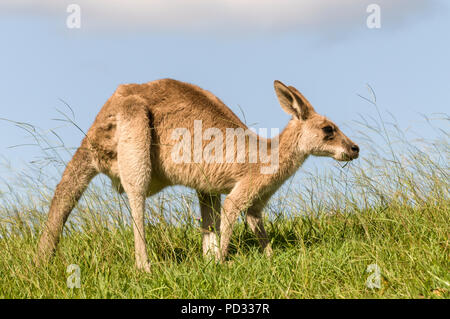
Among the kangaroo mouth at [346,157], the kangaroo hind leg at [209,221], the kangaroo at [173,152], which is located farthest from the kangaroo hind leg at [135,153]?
the kangaroo mouth at [346,157]

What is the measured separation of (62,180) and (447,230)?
4.62 m

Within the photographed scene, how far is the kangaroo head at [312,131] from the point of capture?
22.6 feet

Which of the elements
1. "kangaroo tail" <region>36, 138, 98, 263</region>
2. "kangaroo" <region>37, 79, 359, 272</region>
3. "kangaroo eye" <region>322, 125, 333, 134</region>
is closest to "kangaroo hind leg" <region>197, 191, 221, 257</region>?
"kangaroo" <region>37, 79, 359, 272</region>

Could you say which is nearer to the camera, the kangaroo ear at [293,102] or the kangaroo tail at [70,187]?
the kangaroo ear at [293,102]

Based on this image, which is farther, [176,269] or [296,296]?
[176,269]

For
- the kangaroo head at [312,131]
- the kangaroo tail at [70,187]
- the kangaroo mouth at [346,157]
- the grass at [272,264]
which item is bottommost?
the grass at [272,264]

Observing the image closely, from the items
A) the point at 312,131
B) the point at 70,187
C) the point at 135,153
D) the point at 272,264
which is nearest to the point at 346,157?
the point at 312,131

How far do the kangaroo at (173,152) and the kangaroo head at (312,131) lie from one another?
12mm

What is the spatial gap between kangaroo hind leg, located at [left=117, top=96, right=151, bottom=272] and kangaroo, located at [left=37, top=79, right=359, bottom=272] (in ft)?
0.04

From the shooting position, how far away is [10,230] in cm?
750

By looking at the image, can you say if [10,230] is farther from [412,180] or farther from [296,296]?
[412,180]

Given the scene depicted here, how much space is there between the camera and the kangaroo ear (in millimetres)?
6820

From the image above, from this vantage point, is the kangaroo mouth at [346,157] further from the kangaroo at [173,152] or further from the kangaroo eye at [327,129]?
the kangaroo eye at [327,129]
